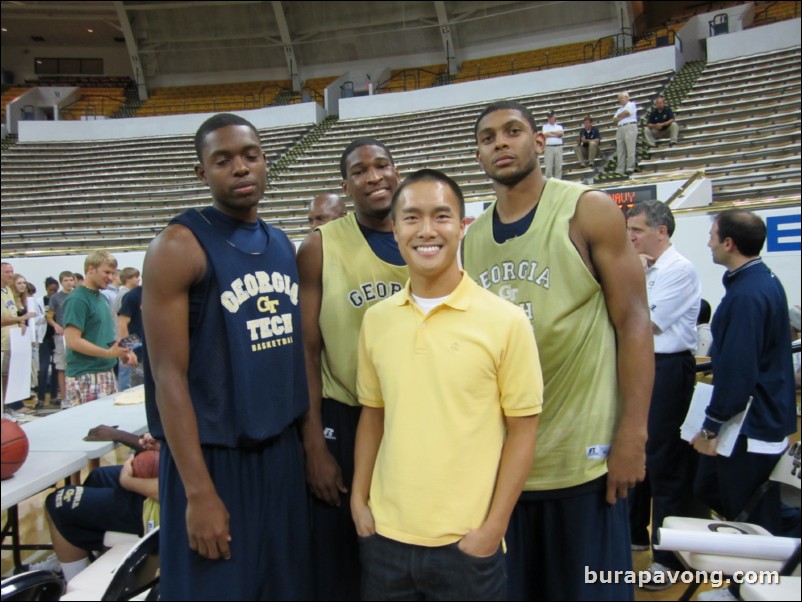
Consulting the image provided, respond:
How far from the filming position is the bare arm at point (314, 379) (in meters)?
1.80

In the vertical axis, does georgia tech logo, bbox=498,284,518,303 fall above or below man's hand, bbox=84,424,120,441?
above

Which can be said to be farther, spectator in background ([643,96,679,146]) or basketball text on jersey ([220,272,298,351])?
spectator in background ([643,96,679,146])

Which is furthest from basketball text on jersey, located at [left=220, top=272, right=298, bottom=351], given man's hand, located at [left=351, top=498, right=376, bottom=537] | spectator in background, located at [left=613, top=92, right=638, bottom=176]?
spectator in background, located at [left=613, top=92, right=638, bottom=176]

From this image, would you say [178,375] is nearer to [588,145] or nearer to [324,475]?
[324,475]

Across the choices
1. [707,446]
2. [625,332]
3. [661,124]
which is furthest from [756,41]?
[625,332]

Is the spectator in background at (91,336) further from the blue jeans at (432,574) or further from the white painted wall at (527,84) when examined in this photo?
the white painted wall at (527,84)

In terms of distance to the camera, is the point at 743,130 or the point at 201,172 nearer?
the point at 201,172

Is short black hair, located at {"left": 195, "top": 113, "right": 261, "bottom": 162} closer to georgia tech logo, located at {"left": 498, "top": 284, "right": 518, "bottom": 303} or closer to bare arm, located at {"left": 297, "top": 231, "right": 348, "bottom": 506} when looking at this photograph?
bare arm, located at {"left": 297, "top": 231, "right": 348, "bottom": 506}

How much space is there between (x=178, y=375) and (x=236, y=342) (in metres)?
0.16

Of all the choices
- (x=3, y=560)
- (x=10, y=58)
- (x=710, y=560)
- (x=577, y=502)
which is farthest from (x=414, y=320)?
(x=10, y=58)

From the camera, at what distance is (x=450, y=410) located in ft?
4.66

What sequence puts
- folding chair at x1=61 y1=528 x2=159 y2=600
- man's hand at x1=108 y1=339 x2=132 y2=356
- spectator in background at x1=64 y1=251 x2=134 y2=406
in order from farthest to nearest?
spectator in background at x1=64 y1=251 x2=134 y2=406 → man's hand at x1=108 y1=339 x2=132 y2=356 → folding chair at x1=61 y1=528 x2=159 y2=600

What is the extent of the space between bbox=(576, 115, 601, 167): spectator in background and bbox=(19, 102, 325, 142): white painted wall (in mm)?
8780

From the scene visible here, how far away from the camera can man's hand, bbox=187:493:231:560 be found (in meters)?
1.53
